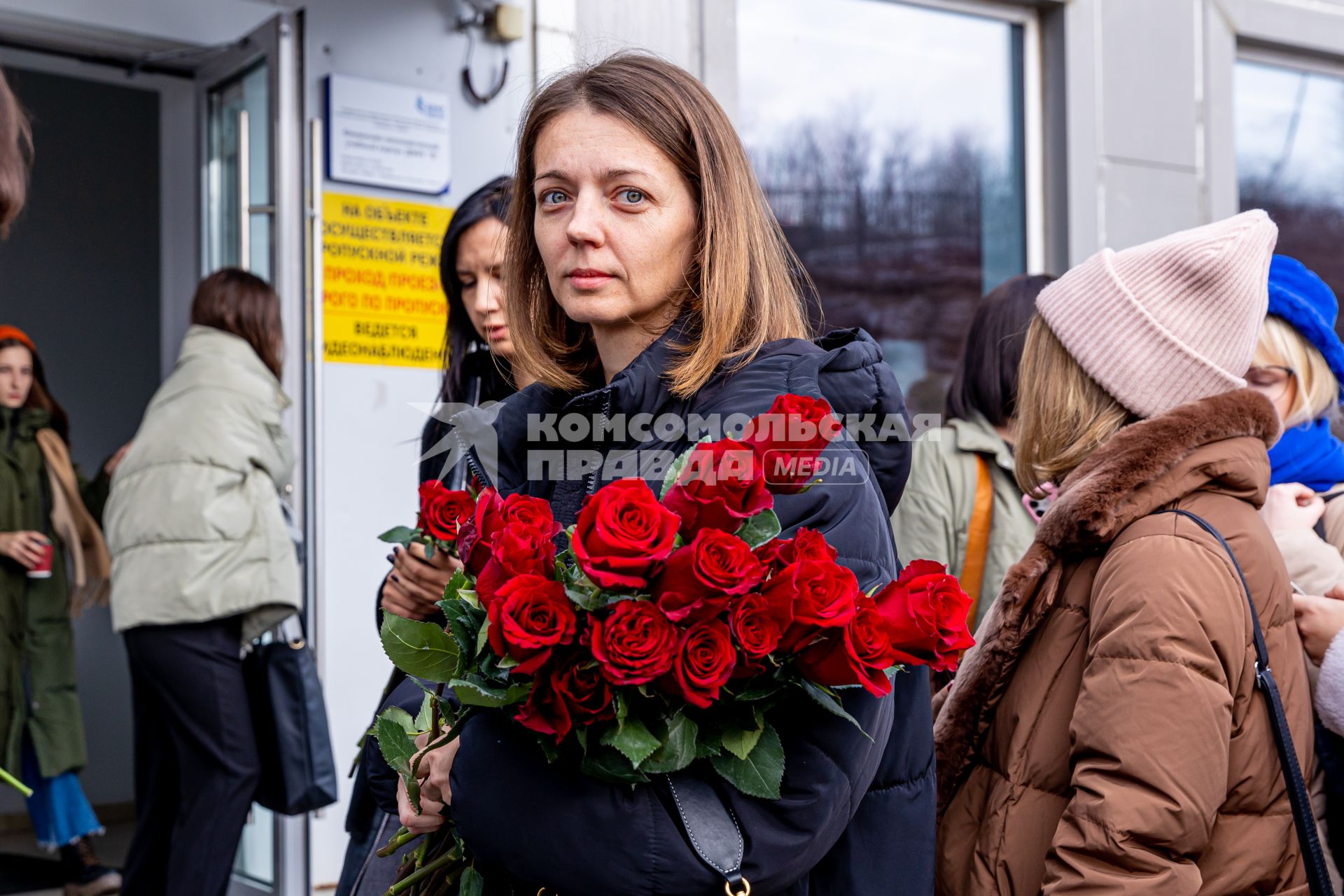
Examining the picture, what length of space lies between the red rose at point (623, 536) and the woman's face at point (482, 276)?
1.73 m

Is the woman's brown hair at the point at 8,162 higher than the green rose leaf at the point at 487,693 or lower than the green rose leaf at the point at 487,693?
higher

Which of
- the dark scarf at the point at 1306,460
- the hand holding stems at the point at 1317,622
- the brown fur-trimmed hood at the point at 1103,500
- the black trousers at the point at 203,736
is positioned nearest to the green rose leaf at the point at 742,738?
the brown fur-trimmed hood at the point at 1103,500

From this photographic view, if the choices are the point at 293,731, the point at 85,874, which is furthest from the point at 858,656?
the point at 85,874

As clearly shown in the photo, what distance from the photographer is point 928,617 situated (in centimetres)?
127

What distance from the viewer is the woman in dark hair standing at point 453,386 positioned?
227 centimetres

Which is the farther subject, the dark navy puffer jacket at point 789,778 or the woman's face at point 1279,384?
the woman's face at point 1279,384

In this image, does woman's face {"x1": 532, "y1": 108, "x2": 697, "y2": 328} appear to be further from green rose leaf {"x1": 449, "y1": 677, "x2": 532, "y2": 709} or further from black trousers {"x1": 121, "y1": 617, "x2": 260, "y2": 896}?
black trousers {"x1": 121, "y1": 617, "x2": 260, "y2": 896}

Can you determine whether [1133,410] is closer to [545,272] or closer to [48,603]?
[545,272]

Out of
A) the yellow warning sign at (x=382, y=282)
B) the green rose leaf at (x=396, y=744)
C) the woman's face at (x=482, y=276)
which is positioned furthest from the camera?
the yellow warning sign at (x=382, y=282)

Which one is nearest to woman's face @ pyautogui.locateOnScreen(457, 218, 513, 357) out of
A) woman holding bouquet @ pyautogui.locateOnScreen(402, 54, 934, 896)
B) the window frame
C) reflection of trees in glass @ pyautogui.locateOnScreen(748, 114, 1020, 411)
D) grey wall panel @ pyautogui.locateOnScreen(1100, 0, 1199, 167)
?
woman holding bouquet @ pyautogui.locateOnScreen(402, 54, 934, 896)

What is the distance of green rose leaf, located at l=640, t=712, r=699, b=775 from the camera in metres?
1.25

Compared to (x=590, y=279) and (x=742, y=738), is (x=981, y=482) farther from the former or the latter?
(x=742, y=738)

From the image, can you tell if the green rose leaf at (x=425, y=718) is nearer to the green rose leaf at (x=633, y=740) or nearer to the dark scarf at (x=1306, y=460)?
the green rose leaf at (x=633, y=740)

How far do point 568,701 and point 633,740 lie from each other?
7cm
